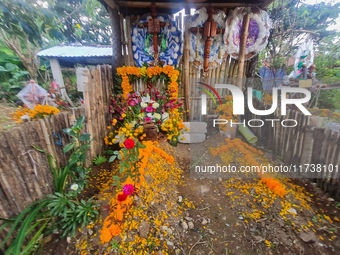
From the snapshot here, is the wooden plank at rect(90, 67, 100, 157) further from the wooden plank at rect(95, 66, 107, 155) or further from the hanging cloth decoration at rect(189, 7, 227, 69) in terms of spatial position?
the hanging cloth decoration at rect(189, 7, 227, 69)

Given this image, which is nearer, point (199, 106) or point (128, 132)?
point (128, 132)

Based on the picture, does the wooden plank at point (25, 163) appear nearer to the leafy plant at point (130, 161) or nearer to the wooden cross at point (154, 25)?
the leafy plant at point (130, 161)

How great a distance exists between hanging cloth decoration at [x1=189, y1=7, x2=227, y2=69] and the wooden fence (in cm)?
172

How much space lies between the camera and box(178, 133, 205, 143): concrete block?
3816 millimetres

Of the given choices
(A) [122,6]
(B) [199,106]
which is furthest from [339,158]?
(A) [122,6]

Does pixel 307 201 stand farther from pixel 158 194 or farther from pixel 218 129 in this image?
pixel 218 129

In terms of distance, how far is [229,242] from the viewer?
1.68 metres

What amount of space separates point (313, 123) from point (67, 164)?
3.85 m

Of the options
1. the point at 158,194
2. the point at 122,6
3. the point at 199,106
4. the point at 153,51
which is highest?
the point at 122,6

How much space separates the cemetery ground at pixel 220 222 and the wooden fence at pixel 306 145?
25 centimetres

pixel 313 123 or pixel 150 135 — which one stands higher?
pixel 313 123

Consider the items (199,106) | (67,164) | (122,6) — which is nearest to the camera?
(67,164)

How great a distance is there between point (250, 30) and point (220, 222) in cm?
424

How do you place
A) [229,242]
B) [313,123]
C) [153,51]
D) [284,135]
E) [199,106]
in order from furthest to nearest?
[199,106], [153,51], [284,135], [313,123], [229,242]
